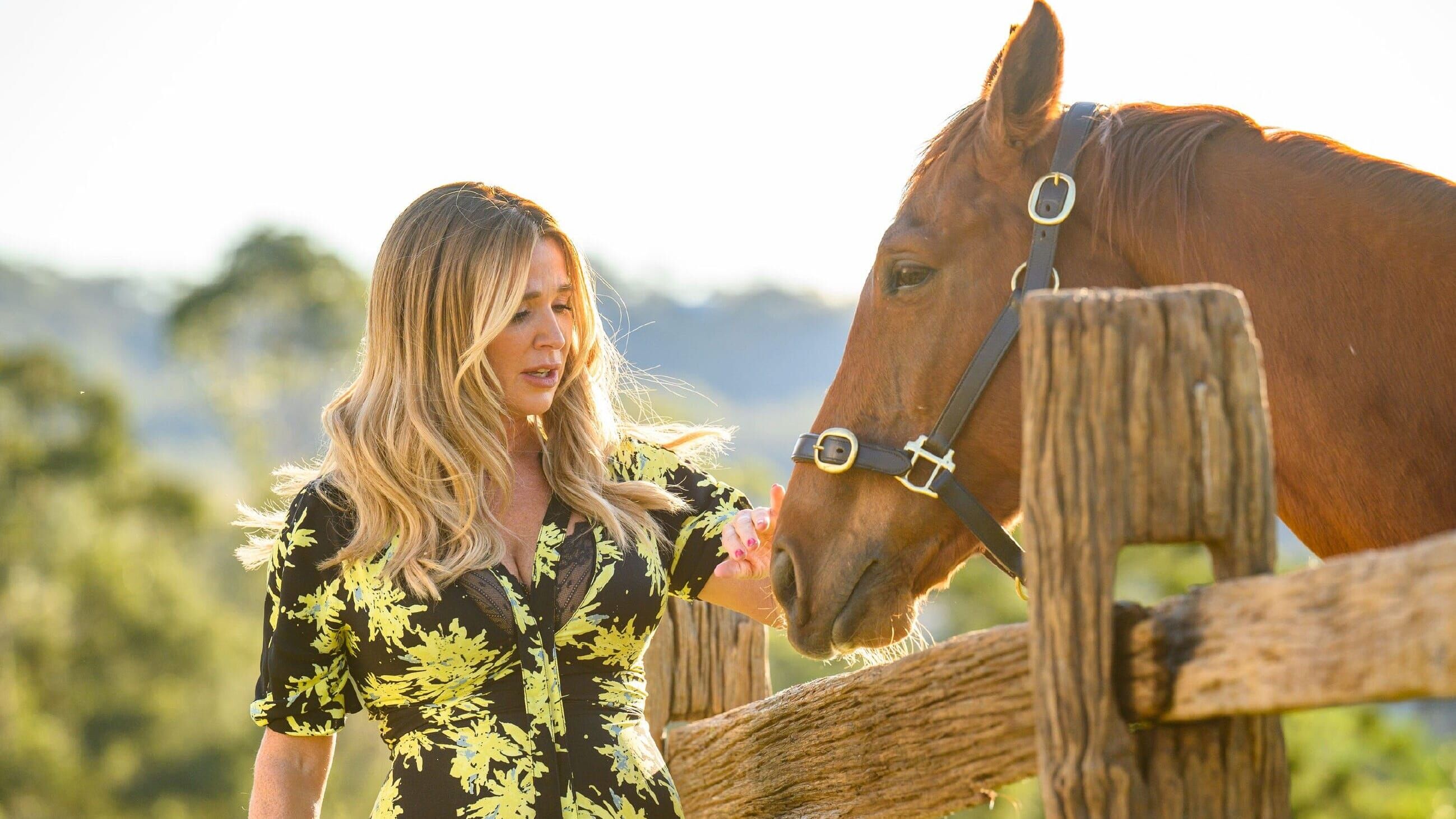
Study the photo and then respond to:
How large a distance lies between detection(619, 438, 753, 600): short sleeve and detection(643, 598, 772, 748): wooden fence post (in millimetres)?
659

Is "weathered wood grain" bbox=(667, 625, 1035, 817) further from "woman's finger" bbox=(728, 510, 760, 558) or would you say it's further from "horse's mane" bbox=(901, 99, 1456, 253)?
"horse's mane" bbox=(901, 99, 1456, 253)

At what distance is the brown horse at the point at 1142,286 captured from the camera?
2057mm

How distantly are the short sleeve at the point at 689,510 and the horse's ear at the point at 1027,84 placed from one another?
102 centimetres

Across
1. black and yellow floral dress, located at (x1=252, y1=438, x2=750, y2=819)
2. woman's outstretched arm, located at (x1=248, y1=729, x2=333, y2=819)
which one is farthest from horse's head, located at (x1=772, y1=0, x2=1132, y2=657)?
woman's outstretched arm, located at (x1=248, y1=729, x2=333, y2=819)

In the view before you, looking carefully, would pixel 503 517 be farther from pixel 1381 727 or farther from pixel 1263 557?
pixel 1381 727

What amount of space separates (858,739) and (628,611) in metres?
0.56

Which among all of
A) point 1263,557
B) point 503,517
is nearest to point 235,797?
point 503,517

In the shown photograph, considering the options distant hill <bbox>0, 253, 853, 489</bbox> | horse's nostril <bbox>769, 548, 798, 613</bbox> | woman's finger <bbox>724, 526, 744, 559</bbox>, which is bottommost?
horse's nostril <bbox>769, 548, 798, 613</bbox>

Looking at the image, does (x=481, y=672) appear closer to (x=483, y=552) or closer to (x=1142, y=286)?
(x=483, y=552)

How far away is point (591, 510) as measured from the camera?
2.60m

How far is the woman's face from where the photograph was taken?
2.74 meters

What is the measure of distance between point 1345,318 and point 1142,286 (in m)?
0.38

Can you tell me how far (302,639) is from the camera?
245 cm

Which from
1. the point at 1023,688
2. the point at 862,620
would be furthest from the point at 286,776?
the point at 1023,688
